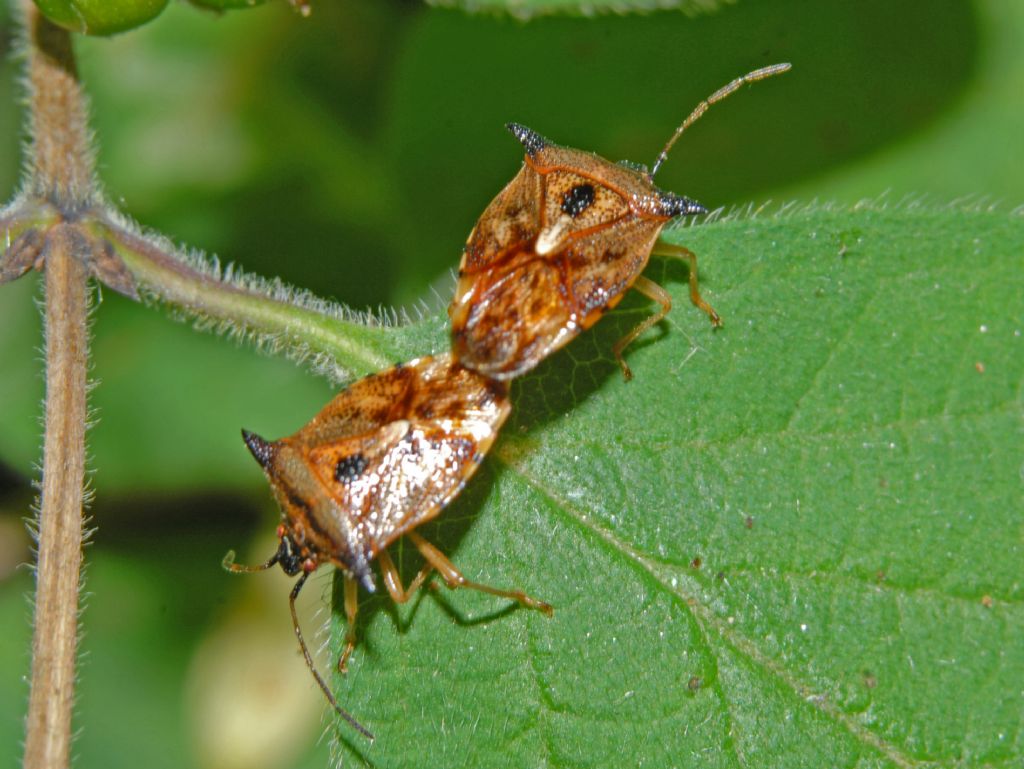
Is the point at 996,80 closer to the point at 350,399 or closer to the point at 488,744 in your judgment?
the point at 350,399

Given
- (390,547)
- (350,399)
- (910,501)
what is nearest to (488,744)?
(390,547)

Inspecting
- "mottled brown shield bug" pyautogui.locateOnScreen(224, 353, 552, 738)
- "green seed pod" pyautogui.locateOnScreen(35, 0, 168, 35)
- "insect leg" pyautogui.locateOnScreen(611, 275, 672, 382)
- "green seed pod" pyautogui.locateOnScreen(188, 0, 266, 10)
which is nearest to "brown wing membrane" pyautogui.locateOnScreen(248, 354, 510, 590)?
"mottled brown shield bug" pyautogui.locateOnScreen(224, 353, 552, 738)

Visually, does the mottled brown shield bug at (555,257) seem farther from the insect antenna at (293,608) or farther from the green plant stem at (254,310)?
the insect antenna at (293,608)

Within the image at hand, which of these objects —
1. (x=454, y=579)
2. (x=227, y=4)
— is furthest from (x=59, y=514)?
(x=227, y=4)

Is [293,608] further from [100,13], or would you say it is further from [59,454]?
[100,13]

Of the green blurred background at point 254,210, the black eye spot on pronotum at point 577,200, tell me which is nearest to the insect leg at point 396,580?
the black eye spot on pronotum at point 577,200
